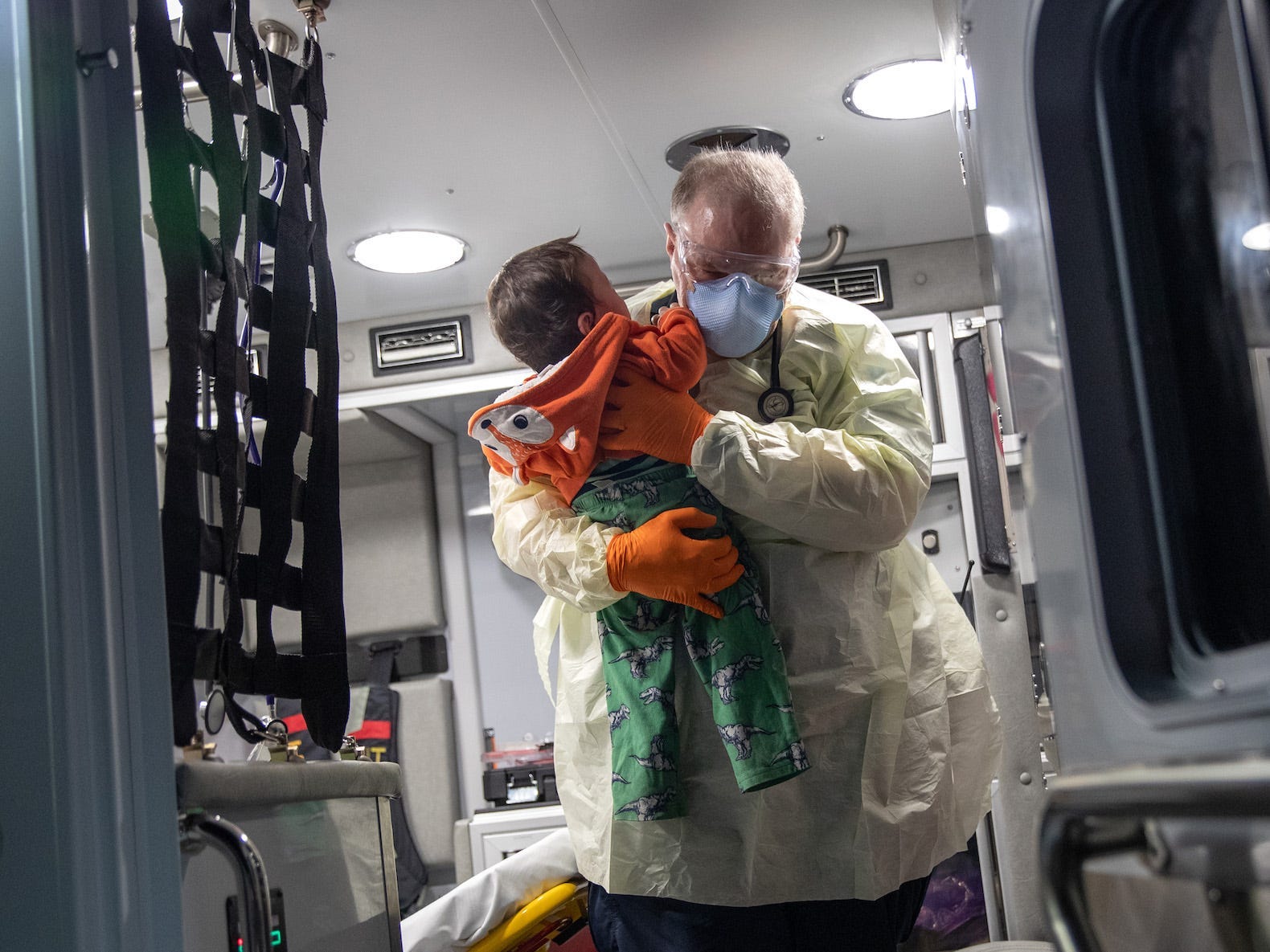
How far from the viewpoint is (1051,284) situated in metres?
0.91

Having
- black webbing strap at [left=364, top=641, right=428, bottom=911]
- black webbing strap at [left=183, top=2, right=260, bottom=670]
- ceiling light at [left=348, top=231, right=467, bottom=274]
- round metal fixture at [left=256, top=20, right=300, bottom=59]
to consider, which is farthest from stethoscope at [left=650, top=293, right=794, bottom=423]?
black webbing strap at [left=364, top=641, right=428, bottom=911]

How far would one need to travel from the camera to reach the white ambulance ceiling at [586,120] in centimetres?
254

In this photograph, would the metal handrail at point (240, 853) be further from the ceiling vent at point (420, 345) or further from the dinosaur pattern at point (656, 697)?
the ceiling vent at point (420, 345)

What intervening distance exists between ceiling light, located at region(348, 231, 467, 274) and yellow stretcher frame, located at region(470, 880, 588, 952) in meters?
1.96

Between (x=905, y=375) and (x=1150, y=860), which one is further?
(x=905, y=375)

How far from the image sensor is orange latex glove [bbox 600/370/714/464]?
1575mm

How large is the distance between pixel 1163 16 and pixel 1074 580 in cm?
43

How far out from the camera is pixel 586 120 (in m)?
2.98

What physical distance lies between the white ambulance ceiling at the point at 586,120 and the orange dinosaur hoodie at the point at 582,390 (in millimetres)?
1129

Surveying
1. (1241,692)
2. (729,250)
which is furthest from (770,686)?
(1241,692)

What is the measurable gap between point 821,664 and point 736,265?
1.85 ft

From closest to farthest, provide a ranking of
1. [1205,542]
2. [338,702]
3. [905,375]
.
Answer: [1205,542]
[338,702]
[905,375]

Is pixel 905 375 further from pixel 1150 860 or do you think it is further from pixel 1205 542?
pixel 1150 860

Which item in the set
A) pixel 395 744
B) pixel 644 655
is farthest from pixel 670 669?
pixel 395 744
